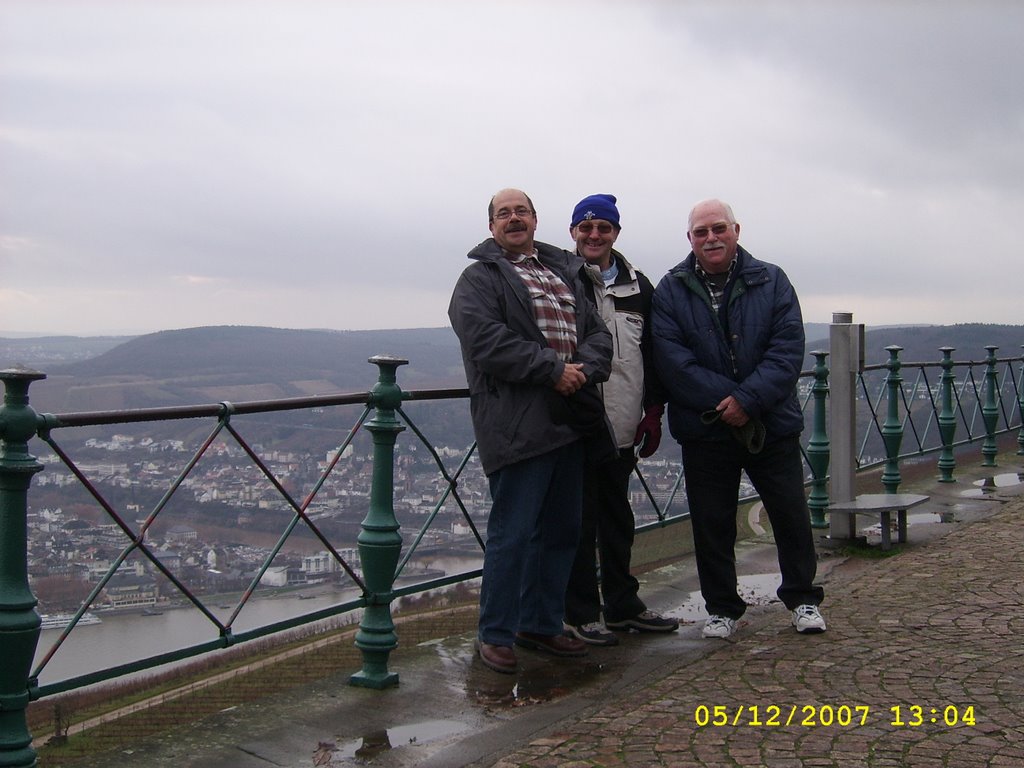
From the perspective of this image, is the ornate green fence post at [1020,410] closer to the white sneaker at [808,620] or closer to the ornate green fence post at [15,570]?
Result: the white sneaker at [808,620]

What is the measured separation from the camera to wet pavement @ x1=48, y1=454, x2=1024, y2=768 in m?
3.76

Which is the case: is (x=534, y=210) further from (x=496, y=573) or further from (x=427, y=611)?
(x=427, y=611)

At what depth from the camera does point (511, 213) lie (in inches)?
185

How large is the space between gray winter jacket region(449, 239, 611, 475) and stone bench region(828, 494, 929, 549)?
3262 millimetres

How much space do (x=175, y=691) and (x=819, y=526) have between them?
16.3 ft

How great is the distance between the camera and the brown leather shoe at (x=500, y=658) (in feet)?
15.5

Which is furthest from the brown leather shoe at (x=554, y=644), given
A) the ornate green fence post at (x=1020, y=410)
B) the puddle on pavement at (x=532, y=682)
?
the ornate green fence post at (x=1020, y=410)

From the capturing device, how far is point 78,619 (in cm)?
365

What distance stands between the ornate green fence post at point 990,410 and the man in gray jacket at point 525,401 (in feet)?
26.9

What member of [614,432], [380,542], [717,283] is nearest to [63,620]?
[380,542]

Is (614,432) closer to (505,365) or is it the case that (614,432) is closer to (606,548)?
(606,548)

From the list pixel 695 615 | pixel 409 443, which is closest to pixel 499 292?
pixel 409 443

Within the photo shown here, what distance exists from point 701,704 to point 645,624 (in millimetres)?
1187
